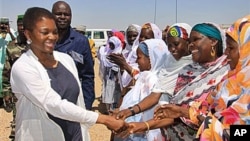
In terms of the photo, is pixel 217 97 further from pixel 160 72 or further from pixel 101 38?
pixel 101 38

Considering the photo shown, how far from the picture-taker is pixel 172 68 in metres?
3.29

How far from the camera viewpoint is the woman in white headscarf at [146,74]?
11.1 feet

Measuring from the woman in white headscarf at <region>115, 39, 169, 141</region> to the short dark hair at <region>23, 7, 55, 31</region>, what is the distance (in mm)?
1151

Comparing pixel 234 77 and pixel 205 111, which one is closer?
A: pixel 234 77

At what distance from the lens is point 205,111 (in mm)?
2658

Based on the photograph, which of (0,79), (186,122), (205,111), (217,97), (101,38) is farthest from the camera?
(101,38)

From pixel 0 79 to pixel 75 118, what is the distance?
545cm

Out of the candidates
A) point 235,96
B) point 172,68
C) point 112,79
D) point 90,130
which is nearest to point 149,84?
point 172,68

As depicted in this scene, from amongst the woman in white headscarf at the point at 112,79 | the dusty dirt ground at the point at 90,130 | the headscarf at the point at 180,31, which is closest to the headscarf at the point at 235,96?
the headscarf at the point at 180,31

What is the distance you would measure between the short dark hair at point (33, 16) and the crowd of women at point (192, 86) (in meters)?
1.05

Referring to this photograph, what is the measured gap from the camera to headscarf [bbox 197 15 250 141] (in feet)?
7.28

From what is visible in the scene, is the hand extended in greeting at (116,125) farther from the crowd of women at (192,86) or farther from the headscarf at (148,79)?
the headscarf at (148,79)

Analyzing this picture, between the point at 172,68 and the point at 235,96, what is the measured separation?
1.06 m

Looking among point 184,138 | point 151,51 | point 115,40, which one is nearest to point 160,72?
point 151,51
